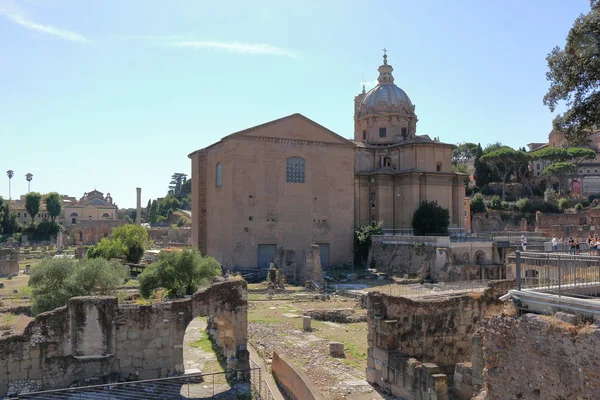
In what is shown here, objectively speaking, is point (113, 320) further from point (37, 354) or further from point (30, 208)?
point (30, 208)

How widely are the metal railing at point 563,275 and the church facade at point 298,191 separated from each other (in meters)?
26.6

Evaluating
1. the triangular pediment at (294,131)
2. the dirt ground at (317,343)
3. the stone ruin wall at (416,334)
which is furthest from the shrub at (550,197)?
the stone ruin wall at (416,334)

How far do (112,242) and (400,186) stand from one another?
24.2 m

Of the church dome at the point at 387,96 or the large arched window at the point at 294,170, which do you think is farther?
the church dome at the point at 387,96

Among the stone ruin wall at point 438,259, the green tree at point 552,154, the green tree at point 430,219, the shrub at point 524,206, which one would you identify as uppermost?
the green tree at point 552,154

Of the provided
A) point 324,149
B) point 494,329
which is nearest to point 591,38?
point 494,329

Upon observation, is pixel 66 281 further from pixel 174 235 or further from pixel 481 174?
pixel 481 174

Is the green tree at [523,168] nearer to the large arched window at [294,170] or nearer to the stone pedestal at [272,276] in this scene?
the large arched window at [294,170]

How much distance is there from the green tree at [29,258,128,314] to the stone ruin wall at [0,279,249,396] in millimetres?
5135

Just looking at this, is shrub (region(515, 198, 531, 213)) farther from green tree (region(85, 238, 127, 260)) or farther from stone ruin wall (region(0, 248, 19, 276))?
stone ruin wall (region(0, 248, 19, 276))

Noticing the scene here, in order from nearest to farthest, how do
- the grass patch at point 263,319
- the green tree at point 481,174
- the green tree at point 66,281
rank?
the green tree at point 66,281 → the grass patch at point 263,319 → the green tree at point 481,174

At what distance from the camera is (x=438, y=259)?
32781mm

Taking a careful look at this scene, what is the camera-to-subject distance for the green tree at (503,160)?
67.4 m

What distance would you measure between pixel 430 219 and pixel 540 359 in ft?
117
